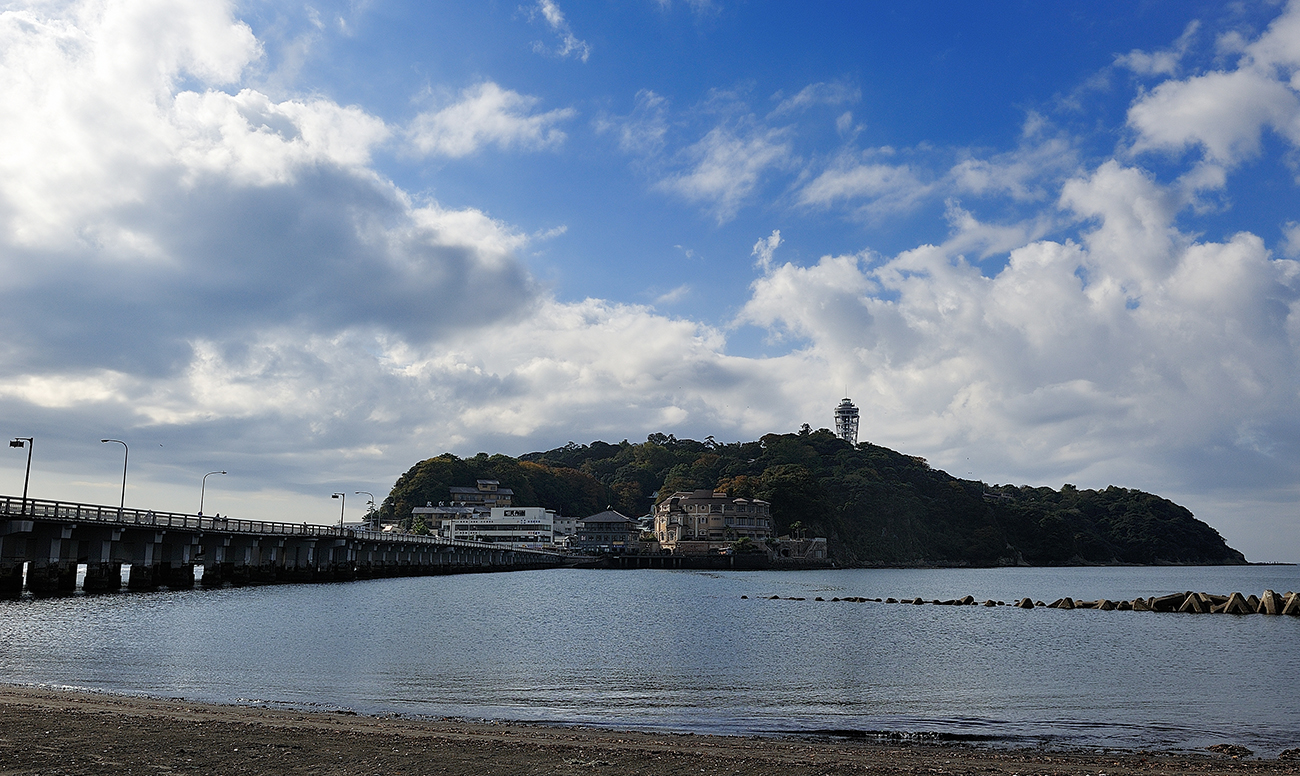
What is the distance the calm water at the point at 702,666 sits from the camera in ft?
63.1

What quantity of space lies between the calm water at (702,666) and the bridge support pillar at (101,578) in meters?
2.97

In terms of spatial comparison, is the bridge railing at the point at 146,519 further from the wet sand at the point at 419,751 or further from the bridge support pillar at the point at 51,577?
the wet sand at the point at 419,751

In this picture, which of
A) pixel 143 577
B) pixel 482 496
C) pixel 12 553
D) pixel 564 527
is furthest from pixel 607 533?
pixel 12 553

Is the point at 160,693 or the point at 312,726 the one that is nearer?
the point at 312,726

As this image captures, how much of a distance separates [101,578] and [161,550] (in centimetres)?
743

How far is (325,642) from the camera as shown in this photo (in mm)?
32469

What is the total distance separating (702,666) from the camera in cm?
2827

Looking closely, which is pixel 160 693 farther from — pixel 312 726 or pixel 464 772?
pixel 464 772

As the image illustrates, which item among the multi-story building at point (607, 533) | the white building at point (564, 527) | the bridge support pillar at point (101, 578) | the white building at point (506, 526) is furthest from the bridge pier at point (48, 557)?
the white building at point (564, 527)

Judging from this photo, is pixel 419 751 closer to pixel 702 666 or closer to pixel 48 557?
pixel 702 666

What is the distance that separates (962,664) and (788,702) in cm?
1210

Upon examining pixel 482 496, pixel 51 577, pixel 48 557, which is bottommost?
pixel 51 577

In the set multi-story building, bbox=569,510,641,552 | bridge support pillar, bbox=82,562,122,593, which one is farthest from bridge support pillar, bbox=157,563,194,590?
multi-story building, bbox=569,510,641,552

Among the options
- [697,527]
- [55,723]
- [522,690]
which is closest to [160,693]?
[55,723]
